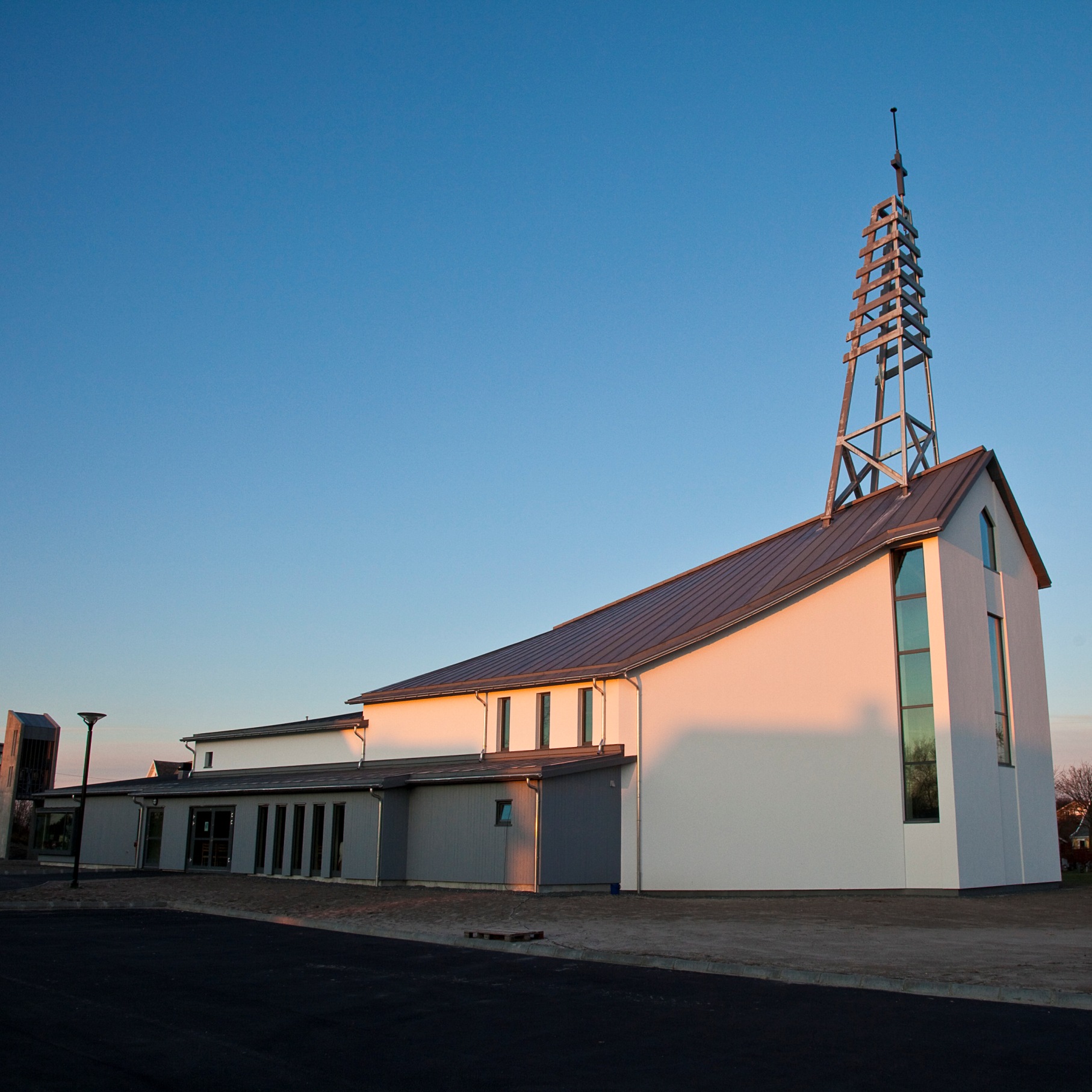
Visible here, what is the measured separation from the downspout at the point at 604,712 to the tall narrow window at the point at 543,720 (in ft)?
7.79

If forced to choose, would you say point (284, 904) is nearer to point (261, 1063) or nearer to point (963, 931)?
point (963, 931)

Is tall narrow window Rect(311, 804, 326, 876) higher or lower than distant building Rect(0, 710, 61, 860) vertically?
lower

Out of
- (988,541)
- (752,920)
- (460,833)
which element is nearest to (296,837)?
(460,833)

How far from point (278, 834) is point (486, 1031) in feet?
79.5

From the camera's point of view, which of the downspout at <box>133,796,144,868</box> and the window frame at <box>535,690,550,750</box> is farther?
the downspout at <box>133,796,144,868</box>

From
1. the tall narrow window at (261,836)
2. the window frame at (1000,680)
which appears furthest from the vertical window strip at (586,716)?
the tall narrow window at (261,836)

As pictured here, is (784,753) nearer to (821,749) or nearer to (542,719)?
(821,749)

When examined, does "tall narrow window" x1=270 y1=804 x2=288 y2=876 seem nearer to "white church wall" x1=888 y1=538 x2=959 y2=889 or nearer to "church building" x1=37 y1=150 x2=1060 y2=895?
"church building" x1=37 y1=150 x2=1060 y2=895

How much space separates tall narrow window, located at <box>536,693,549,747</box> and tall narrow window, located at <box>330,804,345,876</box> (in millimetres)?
5821

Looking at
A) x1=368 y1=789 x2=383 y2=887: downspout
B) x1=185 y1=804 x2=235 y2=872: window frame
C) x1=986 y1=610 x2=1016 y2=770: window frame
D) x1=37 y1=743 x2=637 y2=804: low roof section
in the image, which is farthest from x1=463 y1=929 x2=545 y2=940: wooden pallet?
x1=185 y1=804 x2=235 y2=872: window frame

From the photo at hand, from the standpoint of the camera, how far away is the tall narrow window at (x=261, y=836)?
31.5 metres

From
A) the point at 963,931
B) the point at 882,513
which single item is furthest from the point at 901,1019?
the point at 882,513

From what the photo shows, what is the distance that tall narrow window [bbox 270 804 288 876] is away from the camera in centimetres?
3088

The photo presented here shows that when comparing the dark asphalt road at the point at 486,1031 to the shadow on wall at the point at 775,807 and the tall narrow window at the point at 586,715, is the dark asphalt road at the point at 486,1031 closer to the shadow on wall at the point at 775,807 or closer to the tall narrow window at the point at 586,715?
the shadow on wall at the point at 775,807
